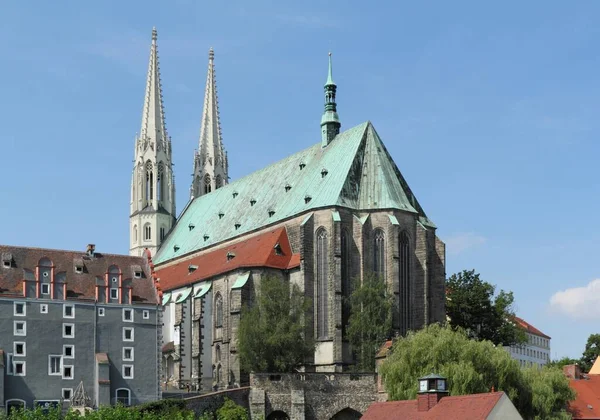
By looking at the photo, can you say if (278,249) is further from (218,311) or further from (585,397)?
(585,397)

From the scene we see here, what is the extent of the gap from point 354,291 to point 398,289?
13.2 ft

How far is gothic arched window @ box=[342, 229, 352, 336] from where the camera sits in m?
87.7

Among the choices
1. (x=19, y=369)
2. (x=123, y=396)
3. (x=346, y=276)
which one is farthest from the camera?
(x=346, y=276)

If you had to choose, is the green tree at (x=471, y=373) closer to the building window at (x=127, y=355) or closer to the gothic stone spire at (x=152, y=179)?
the building window at (x=127, y=355)

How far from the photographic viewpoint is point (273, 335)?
A: 80.8 m

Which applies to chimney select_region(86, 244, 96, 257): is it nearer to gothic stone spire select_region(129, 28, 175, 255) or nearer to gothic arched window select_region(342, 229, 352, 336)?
gothic arched window select_region(342, 229, 352, 336)

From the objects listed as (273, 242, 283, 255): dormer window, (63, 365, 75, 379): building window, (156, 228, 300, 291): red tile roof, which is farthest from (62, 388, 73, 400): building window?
(273, 242, 283, 255): dormer window

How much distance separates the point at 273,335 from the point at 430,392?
1077 inches

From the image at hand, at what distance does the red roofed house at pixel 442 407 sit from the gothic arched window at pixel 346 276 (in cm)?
2910

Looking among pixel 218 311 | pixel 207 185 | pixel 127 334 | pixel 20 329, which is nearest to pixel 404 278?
pixel 218 311

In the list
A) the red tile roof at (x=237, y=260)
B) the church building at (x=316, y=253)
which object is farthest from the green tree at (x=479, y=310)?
the red tile roof at (x=237, y=260)

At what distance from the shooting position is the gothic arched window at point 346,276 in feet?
288

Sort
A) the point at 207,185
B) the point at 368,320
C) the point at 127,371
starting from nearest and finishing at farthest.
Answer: the point at 127,371 < the point at 368,320 < the point at 207,185

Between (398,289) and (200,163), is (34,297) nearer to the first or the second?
(398,289)
